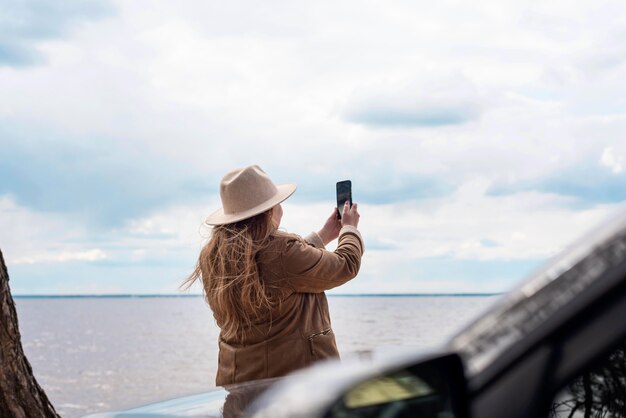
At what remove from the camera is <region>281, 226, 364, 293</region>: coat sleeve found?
3695 mm

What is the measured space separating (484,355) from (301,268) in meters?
2.67

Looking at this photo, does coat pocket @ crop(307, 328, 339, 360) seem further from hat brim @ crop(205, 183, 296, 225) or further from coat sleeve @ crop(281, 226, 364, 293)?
hat brim @ crop(205, 183, 296, 225)

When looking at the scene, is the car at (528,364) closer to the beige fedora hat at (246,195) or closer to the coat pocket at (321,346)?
the coat pocket at (321,346)

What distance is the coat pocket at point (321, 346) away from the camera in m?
3.73

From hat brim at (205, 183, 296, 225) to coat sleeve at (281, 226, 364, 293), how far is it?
221mm

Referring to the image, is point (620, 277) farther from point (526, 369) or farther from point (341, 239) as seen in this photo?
point (341, 239)

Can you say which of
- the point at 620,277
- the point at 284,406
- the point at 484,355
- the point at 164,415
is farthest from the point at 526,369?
the point at 164,415

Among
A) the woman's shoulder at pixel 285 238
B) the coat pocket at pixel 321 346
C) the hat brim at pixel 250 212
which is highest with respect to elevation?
the hat brim at pixel 250 212

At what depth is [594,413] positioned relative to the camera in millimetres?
1135

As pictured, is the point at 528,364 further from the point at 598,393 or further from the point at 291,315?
the point at 291,315

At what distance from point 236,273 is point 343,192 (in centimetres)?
74

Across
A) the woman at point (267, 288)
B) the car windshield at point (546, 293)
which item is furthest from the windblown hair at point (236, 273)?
the car windshield at point (546, 293)

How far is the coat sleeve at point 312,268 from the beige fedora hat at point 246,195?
0.85 feet

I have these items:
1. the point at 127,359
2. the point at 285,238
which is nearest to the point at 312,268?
the point at 285,238
